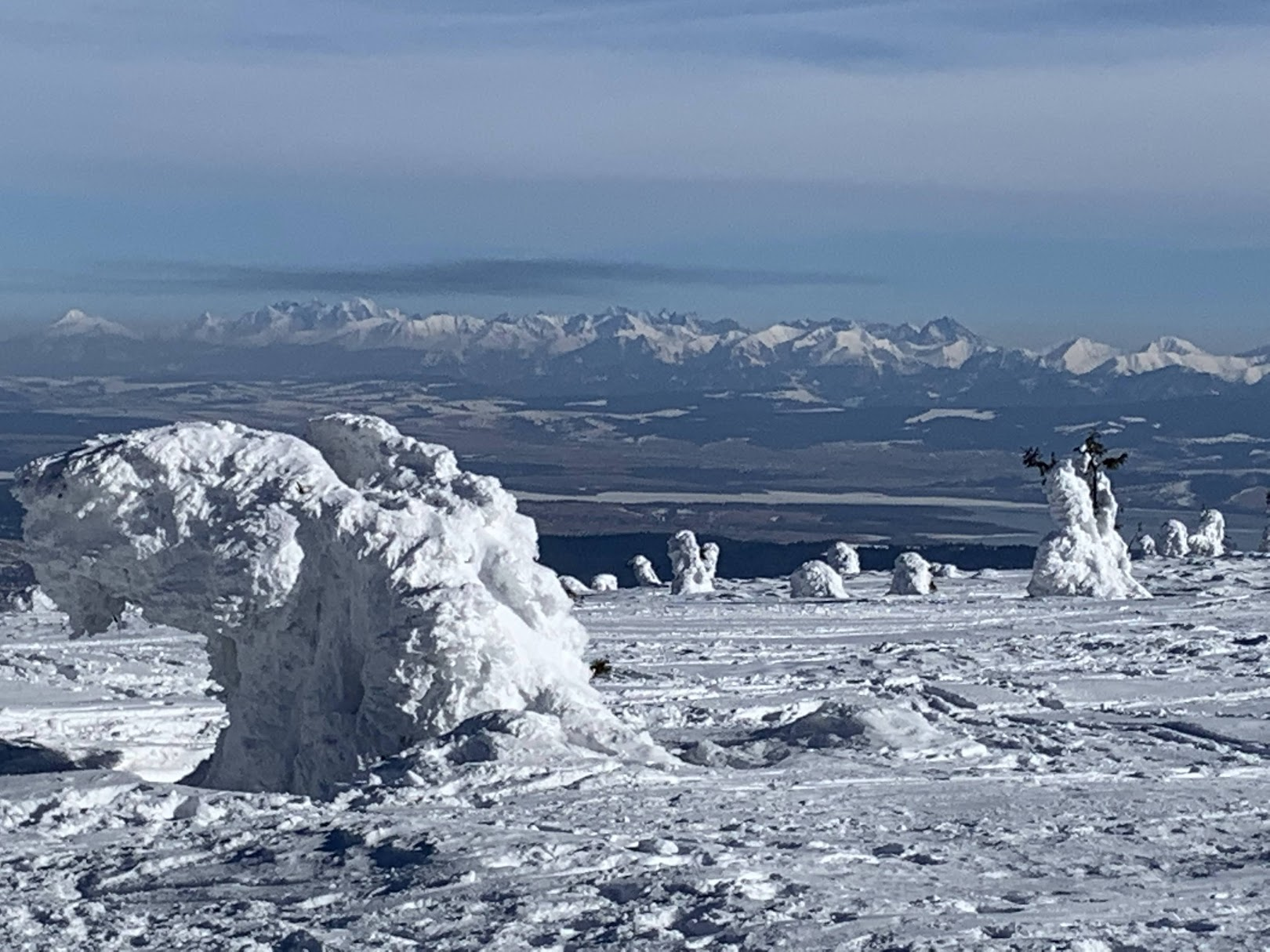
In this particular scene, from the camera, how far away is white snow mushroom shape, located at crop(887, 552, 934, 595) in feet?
145

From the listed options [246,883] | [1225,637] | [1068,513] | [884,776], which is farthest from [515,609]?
[1068,513]

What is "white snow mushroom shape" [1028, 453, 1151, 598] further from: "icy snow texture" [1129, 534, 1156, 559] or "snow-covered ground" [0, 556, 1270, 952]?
"icy snow texture" [1129, 534, 1156, 559]

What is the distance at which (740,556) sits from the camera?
12744 cm

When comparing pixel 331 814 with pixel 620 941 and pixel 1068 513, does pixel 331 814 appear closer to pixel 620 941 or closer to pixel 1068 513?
pixel 620 941

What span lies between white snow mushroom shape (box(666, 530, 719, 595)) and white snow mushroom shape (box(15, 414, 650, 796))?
3252cm

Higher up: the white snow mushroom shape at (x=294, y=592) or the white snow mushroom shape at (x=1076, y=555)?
the white snow mushroom shape at (x=294, y=592)

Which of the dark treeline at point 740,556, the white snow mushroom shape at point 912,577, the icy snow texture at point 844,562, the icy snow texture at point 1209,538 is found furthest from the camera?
the dark treeline at point 740,556

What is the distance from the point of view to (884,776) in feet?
A: 48.9

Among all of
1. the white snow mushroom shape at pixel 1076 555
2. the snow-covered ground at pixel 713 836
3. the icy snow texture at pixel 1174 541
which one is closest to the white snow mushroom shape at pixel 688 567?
the white snow mushroom shape at pixel 1076 555

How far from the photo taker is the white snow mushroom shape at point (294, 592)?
51.3ft

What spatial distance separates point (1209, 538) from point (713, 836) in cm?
5561

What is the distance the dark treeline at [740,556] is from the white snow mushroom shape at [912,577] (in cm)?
5200

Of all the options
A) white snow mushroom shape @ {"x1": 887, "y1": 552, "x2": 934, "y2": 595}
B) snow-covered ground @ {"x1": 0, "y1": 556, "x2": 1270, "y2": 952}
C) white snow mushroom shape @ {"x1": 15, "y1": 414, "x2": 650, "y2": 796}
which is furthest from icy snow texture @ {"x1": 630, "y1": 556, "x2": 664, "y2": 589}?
white snow mushroom shape @ {"x1": 15, "y1": 414, "x2": 650, "y2": 796}

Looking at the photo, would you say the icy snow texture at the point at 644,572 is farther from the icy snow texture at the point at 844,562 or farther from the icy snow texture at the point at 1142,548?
the icy snow texture at the point at 1142,548
